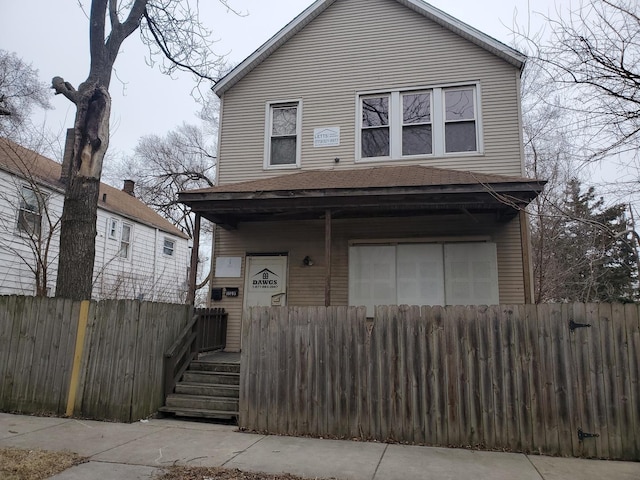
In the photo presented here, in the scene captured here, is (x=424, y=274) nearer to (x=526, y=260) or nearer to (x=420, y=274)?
(x=420, y=274)

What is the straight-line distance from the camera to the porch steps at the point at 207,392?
21.6ft

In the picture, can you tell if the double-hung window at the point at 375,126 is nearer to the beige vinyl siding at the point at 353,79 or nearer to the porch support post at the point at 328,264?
the beige vinyl siding at the point at 353,79

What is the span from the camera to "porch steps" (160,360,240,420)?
21.6 feet

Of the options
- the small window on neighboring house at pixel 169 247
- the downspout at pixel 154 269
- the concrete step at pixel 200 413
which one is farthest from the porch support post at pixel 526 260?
the small window on neighboring house at pixel 169 247

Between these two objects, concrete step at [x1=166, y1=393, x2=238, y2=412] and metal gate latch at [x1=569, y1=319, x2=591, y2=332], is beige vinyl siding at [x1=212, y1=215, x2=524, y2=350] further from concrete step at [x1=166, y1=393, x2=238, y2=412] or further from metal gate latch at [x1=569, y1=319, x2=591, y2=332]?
metal gate latch at [x1=569, y1=319, x2=591, y2=332]

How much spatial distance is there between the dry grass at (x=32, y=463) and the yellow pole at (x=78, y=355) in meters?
1.66

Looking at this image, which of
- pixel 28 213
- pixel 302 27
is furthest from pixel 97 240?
pixel 302 27

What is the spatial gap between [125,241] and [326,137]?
11618 mm

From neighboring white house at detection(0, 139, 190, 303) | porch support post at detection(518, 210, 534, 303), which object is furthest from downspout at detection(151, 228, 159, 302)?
porch support post at detection(518, 210, 534, 303)

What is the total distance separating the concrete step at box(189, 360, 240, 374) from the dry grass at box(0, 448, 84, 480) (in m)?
2.85

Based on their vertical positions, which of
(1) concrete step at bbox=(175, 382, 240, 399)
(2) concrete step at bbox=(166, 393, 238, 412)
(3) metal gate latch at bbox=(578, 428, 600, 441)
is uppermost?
(1) concrete step at bbox=(175, 382, 240, 399)

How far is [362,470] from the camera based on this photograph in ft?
14.6

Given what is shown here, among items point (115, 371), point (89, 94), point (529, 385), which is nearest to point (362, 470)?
point (529, 385)

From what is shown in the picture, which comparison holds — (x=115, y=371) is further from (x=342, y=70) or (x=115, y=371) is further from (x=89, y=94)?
(x=342, y=70)
